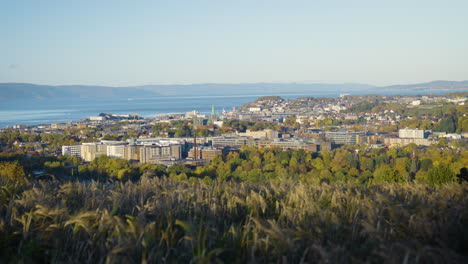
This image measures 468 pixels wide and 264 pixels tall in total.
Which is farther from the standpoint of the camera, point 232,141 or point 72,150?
point 232,141

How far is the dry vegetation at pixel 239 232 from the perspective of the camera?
186cm

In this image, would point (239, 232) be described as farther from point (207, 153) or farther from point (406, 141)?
point (406, 141)

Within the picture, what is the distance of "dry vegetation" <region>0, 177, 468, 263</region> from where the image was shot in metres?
1.86

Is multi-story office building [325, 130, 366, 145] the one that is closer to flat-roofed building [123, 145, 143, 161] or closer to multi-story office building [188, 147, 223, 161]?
multi-story office building [188, 147, 223, 161]

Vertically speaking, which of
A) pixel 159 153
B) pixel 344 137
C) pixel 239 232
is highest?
pixel 239 232

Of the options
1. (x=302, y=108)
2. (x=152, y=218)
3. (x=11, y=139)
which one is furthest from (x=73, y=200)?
(x=302, y=108)

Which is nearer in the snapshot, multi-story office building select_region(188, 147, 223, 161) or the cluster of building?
the cluster of building

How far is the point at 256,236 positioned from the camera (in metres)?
2.01

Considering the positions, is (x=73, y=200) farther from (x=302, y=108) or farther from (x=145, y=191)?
(x=302, y=108)

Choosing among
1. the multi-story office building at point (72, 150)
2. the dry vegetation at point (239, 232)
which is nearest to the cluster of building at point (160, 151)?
the multi-story office building at point (72, 150)

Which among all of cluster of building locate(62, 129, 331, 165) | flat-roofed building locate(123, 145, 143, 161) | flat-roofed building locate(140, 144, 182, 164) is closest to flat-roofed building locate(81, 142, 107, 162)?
cluster of building locate(62, 129, 331, 165)

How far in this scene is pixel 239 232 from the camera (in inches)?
86.3

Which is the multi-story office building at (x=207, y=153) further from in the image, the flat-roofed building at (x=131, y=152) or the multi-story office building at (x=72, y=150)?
the multi-story office building at (x=72, y=150)

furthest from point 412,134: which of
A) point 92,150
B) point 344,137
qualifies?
point 92,150
